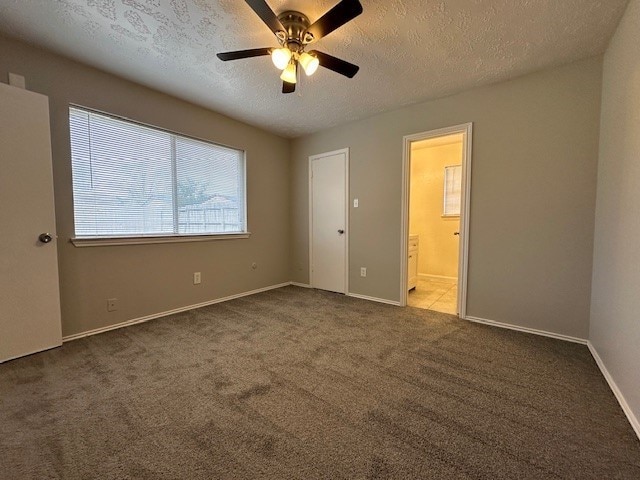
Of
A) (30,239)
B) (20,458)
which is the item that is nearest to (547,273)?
(20,458)

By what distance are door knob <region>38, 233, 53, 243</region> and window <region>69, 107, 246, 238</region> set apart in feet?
0.88

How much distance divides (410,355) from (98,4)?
10.7ft

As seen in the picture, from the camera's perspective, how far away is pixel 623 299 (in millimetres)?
1606

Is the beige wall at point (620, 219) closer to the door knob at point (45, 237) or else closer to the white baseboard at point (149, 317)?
the white baseboard at point (149, 317)

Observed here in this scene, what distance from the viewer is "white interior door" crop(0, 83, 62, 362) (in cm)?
196

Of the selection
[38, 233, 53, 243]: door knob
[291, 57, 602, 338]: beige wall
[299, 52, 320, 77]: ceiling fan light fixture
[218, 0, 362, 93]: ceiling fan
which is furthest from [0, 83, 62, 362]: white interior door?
[291, 57, 602, 338]: beige wall

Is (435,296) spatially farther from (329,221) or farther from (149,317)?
(149,317)

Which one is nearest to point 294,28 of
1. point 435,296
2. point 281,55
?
point 281,55

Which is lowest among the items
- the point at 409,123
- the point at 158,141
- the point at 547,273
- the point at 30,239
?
the point at 547,273

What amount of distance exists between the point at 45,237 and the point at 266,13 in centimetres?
236

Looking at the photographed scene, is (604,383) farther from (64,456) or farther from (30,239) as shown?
(30,239)

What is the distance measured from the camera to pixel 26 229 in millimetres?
2049

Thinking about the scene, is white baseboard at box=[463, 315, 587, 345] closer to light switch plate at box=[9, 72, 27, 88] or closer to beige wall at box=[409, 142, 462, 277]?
beige wall at box=[409, 142, 462, 277]

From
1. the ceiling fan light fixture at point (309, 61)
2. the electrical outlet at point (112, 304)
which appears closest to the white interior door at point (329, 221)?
the ceiling fan light fixture at point (309, 61)
